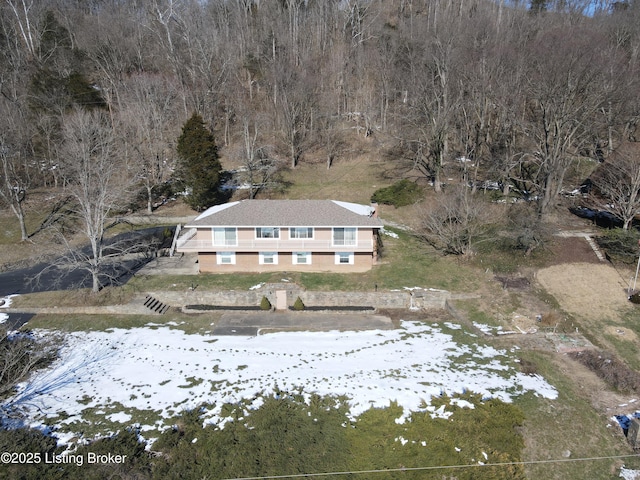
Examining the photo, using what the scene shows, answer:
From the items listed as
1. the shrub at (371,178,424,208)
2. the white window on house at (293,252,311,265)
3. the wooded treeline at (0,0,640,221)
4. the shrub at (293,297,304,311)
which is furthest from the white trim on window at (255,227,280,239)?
the shrub at (371,178,424,208)

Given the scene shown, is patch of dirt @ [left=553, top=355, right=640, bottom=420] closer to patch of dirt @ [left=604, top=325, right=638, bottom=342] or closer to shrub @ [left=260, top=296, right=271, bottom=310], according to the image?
patch of dirt @ [left=604, top=325, right=638, bottom=342]

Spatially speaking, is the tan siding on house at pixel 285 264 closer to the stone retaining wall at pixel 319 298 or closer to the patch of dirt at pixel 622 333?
the stone retaining wall at pixel 319 298

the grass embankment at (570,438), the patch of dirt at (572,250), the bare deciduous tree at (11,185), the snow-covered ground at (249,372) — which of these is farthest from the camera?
the bare deciduous tree at (11,185)

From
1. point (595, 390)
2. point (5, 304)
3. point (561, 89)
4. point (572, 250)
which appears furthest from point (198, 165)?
point (595, 390)

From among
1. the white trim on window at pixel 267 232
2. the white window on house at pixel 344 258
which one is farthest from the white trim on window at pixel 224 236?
the white window on house at pixel 344 258

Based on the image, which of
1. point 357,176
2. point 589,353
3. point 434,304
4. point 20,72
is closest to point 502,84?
point 357,176

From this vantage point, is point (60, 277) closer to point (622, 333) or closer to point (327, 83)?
point (622, 333)
